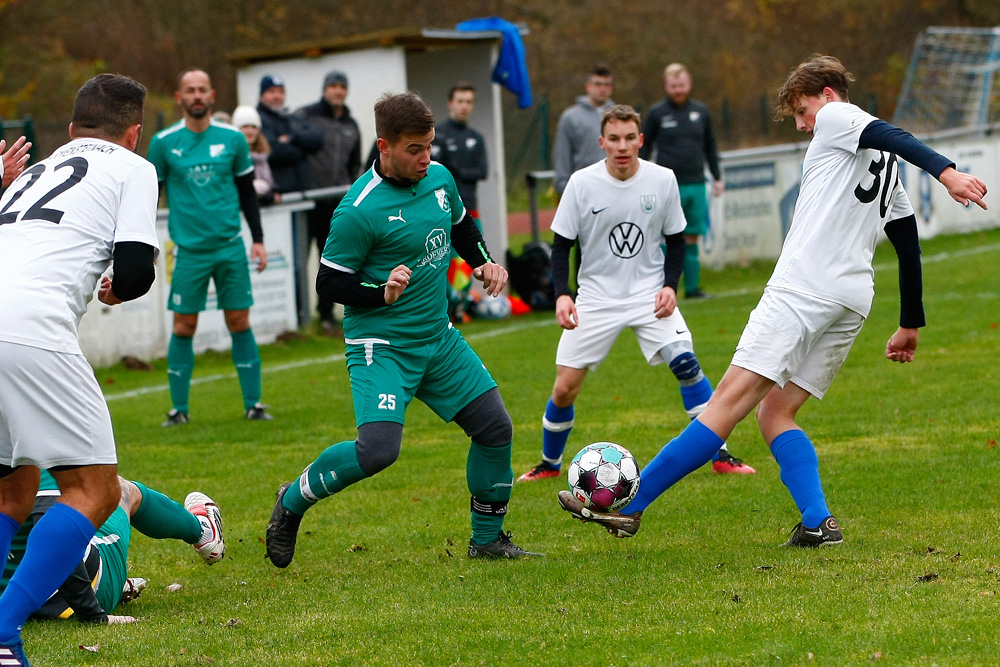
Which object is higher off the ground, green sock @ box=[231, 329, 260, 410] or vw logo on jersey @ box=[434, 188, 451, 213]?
vw logo on jersey @ box=[434, 188, 451, 213]

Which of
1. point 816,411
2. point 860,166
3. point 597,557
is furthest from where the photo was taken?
point 816,411

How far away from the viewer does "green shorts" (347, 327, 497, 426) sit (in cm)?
526

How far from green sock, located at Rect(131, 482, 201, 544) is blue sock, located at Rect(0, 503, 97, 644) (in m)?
0.91

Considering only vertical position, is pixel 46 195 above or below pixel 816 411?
above

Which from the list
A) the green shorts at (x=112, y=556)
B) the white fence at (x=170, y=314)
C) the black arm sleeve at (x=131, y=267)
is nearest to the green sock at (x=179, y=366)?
the white fence at (x=170, y=314)

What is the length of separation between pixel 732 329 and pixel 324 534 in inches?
288

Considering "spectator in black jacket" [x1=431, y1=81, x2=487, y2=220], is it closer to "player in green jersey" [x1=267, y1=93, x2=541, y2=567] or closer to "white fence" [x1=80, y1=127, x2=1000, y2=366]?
"white fence" [x1=80, y1=127, x2=1000, y2=366]

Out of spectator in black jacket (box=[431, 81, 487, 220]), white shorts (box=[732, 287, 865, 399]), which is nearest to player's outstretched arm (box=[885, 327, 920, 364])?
white shorts (box=[732, 287, 865, 399])

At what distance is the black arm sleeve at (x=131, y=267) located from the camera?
4.20 m

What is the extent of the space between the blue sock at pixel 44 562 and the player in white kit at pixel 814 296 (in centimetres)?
210

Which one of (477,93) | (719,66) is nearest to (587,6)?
(719,66)

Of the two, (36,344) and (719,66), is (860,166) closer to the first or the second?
(36,344)

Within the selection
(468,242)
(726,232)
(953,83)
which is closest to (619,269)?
(468,242)

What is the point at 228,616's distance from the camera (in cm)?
479
